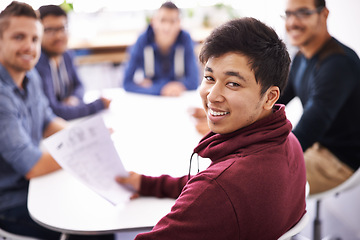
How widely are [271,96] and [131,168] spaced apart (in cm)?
63

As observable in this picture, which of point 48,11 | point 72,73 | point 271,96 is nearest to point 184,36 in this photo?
point 72,73

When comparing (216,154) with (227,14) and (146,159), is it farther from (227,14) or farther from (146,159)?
(227,14)

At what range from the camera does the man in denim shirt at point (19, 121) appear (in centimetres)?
125

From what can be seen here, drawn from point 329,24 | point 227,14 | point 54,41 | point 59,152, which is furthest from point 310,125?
point 227,14

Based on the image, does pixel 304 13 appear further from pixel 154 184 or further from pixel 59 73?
pixel 59 73

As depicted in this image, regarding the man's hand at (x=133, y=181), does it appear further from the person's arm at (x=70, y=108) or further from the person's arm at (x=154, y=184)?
the person's arm at (x=70, y=108)

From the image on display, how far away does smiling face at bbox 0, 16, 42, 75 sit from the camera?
1449 mm

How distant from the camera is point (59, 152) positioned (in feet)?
3.30

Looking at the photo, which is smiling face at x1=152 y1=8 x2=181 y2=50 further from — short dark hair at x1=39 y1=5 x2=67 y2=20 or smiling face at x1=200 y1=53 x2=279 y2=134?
smiling face at x1=200 y1=53 x2=279 y2=134

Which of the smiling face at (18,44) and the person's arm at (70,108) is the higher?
the smiling face at (18,44)

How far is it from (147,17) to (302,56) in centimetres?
266

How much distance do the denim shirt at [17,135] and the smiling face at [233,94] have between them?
0.71 meters

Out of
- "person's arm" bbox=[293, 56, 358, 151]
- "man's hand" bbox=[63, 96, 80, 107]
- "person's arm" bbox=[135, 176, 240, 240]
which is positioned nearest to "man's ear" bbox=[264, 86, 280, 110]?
"person's arm" bbox=[135, 176, 240, 240]

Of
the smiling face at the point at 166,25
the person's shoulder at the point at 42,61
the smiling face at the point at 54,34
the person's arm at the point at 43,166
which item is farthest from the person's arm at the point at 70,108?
the smiling face at the point at 166,25
